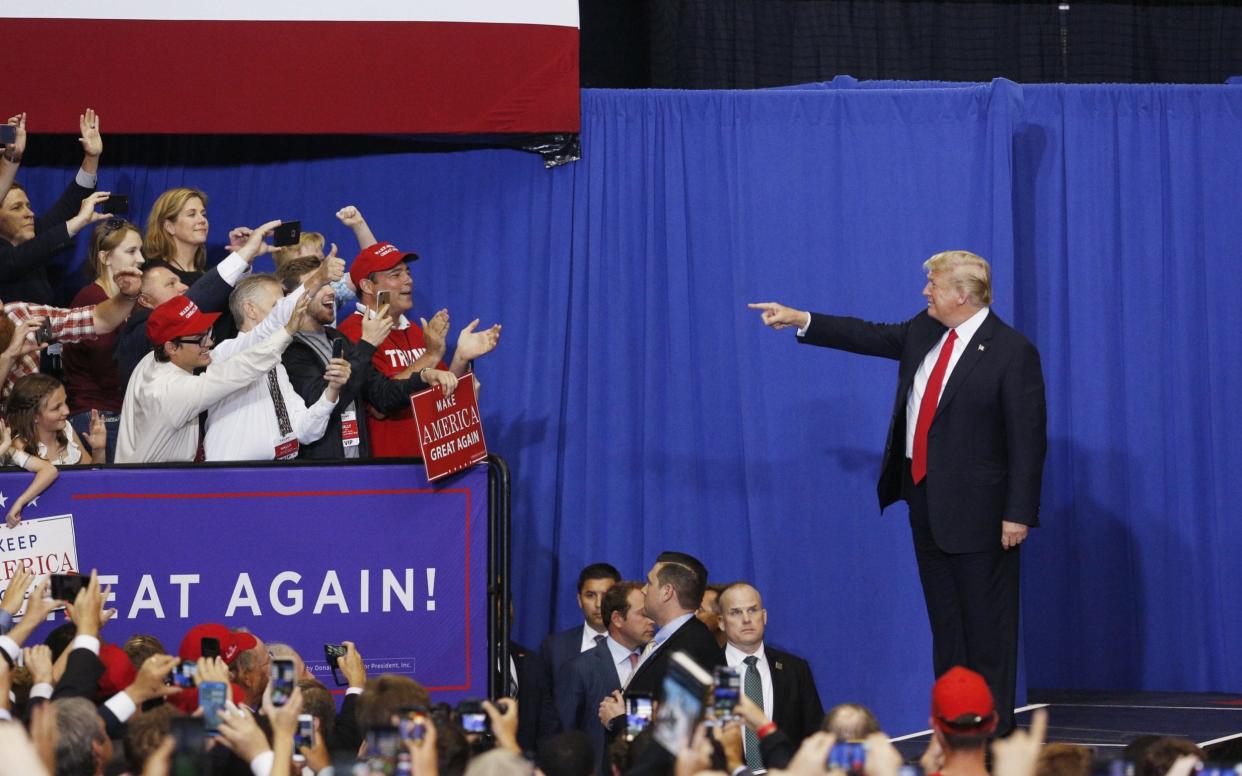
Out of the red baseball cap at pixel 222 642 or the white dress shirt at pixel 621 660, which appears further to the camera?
the white dress shirt at pixel 621 660

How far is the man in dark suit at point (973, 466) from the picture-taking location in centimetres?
631

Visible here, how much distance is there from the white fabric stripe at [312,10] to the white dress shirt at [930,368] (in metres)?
2.56

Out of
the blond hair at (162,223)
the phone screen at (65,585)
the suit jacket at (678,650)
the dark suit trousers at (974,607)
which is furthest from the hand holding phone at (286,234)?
the dark suit trousers at (974,607)

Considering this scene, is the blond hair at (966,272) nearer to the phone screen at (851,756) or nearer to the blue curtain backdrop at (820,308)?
the blue curtain backdrop at (820,308)

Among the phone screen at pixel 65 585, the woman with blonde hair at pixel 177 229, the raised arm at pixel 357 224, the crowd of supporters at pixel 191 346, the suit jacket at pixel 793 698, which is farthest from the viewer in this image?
the raised arm at pixel 357 224

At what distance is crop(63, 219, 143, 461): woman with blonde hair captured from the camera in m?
7.30

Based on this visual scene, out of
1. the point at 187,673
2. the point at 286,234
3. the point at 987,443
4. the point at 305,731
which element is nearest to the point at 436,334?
the point at 286,234

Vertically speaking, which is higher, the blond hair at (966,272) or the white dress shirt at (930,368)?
the blond hair at (966,272)

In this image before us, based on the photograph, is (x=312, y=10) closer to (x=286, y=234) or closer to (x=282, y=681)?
(x=286, y=234)

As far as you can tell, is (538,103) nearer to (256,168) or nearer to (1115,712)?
(256,168)

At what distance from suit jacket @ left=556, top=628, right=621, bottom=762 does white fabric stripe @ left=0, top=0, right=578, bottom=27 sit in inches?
115

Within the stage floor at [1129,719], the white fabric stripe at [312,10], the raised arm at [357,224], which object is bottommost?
the stage floor at [1129,719]

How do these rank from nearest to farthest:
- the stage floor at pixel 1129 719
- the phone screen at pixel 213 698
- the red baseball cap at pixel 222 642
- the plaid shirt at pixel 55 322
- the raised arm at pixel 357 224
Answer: the phone screen at pixel 213 698 < the red baseball cap at pixel 222 642 < the stage floor at pixel 1129 719 < the plaid shirt at pixel 55 322 < the raised arm at pixel 357 224

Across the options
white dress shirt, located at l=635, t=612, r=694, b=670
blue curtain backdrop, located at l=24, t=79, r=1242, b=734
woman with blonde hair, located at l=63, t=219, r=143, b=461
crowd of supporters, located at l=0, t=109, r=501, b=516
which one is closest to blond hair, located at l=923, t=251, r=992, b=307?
white dress shirt, located at l=635, t=612, r=694, b=670
